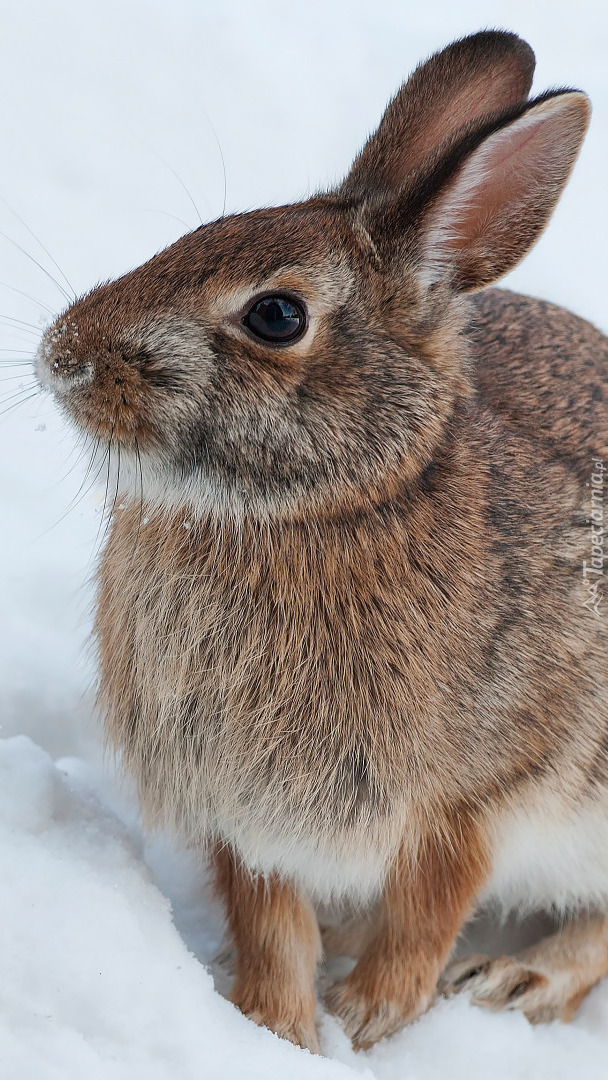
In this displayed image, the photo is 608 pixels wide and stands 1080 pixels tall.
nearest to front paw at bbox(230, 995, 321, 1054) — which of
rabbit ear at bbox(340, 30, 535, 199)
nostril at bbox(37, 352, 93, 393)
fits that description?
nostril at bbox(37, 352, 93, 393)

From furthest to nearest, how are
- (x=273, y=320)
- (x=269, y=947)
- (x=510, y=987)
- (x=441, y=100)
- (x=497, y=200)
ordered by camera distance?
(x=510, y=987) → (x=269, y=947) → (x=441, y=100) → (x=497, y=200) → (x=273, y=320)

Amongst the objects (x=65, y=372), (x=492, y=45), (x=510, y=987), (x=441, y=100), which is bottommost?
(x=510, y=987)

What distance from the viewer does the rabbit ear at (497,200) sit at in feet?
7.43

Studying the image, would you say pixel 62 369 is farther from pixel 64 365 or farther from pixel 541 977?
pixel 541 977

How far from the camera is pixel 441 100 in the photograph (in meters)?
2.62


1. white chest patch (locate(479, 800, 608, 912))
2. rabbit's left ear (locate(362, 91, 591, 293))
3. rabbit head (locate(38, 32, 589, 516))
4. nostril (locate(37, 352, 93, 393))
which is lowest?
Result: white chest patch (locate(479, 800, 608, 912))

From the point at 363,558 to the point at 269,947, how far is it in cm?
95

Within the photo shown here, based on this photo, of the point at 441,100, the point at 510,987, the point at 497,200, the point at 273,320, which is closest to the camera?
the point at 273,320

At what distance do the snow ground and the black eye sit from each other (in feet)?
1.92

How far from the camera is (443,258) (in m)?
A: 2.40

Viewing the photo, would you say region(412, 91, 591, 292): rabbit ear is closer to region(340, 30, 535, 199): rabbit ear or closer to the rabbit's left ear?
the rabbit's left ear

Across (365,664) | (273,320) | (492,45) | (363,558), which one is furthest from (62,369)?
(492,45)

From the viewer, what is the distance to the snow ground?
6.98ft

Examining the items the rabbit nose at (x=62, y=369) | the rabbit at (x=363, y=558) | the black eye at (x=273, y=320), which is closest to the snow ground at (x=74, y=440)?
the rabbit at (x=363, y=558)
